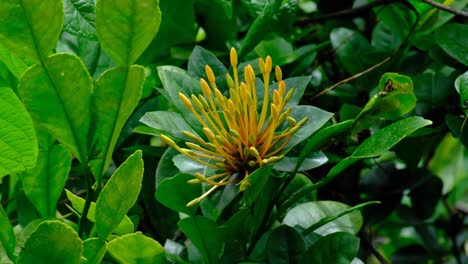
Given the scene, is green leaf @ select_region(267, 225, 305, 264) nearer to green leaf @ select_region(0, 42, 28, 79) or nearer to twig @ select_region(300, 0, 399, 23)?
green leaf @ select_region(0, 42, 28, 79)

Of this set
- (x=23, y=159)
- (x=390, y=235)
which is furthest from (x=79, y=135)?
(x=390, y=235)

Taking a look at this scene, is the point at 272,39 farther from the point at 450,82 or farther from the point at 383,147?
the point at 383,147

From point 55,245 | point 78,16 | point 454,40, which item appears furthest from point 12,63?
point 454,40

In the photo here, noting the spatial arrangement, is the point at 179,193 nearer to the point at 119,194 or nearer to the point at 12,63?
the point at 119,194

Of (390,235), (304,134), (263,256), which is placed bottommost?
(390,235)

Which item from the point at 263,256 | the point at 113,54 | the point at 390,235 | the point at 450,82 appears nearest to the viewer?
the point at 113,54

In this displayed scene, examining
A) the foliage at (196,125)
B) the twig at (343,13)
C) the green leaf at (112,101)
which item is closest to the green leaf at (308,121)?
the foliage at (196,125)

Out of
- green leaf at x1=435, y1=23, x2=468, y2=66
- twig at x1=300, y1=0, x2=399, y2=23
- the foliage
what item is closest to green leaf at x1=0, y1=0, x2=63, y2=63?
the foliage
